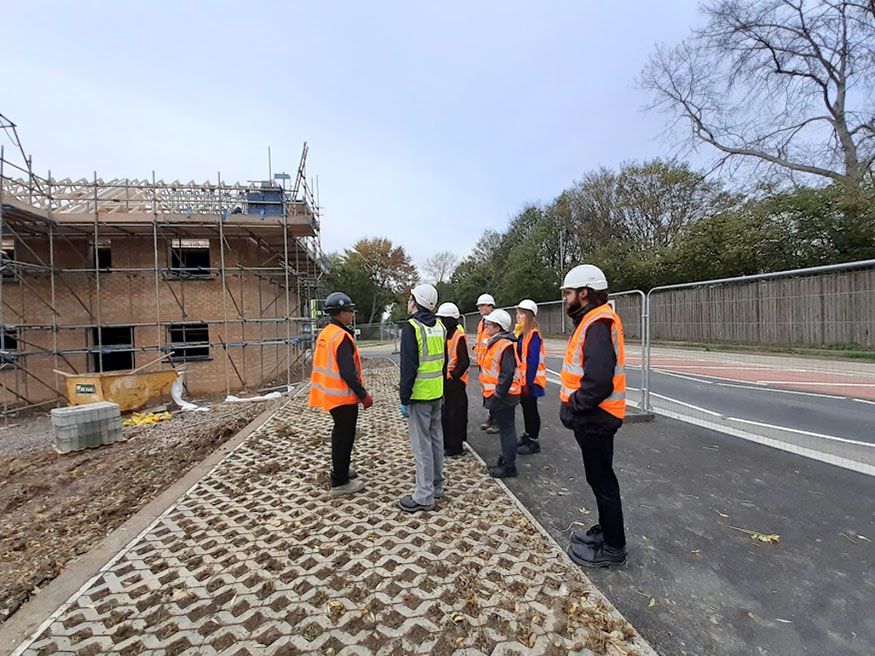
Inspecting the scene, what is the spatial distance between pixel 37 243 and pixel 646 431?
1631cm

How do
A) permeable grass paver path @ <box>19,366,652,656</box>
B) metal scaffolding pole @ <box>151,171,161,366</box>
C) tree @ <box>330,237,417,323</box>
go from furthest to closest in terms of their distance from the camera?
tree @ <box>330,237,417,323</box> → metal scaffolding pole @ <box>151,171,161,366</box> → permeable grass paver path @ <box>19,366,652,656</box>

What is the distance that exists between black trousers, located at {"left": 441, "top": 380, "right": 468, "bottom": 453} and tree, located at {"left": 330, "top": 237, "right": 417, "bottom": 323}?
4041 cm

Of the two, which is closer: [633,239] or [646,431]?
[646,431]

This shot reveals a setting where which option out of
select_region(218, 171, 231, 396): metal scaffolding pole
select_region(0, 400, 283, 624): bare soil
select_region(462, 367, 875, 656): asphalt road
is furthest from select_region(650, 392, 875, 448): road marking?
select_region(218, 171, 231, 396): metal scaffolding pole

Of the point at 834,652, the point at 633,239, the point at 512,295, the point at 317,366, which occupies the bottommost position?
the point at 834,652

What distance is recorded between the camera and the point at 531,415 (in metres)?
5.34

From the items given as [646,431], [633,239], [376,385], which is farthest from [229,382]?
[633,239]

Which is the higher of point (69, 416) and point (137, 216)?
point (137, 216)

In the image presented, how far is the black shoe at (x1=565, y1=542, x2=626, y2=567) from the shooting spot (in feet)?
9.25

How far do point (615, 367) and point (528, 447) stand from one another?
2929mm

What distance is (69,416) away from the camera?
679 centimetres

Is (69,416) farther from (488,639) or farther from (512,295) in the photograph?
(512,295)

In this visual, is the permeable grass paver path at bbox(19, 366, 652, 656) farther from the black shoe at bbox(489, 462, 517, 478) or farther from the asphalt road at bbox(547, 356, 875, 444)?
the asphalt road at bbox(547, 356, 875, 444)

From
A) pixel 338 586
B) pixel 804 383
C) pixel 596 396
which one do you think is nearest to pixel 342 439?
pixel 338 586
